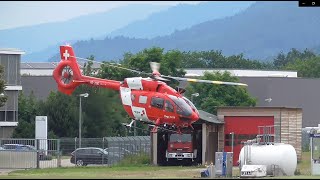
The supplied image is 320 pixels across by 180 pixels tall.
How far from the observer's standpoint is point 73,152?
66.9 metres

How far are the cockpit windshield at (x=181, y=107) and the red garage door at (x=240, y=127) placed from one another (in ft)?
23.2

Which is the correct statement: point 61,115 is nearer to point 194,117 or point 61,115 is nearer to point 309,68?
point 194,117

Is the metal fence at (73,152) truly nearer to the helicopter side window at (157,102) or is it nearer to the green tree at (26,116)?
the helicopter side window at (157,102)

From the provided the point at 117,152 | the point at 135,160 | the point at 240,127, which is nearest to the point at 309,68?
the point at 240,127

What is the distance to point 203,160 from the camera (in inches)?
2466

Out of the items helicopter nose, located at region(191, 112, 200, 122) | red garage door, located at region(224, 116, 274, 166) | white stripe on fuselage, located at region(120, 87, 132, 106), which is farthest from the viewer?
red garage door, located at region(224, 116, 274, 166)

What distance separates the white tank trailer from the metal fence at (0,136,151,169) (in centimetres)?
1495

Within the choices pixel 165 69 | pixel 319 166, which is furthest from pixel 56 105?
pixel 319 166

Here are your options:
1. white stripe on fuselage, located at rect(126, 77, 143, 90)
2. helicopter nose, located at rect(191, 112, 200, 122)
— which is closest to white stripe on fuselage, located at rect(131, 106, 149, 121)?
white stripe on fuselage, located at rect(126, 77, 143, 90)

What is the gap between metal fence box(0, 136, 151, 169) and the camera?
60.9m

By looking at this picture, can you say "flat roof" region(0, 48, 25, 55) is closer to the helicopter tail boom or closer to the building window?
the helicopter tail boom

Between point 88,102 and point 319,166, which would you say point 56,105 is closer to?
point 88,102

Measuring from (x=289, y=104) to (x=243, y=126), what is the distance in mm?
47231

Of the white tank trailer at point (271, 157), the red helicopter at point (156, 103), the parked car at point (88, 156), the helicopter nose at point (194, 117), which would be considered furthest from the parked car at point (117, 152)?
the white tank trailer at point (271, 157)
